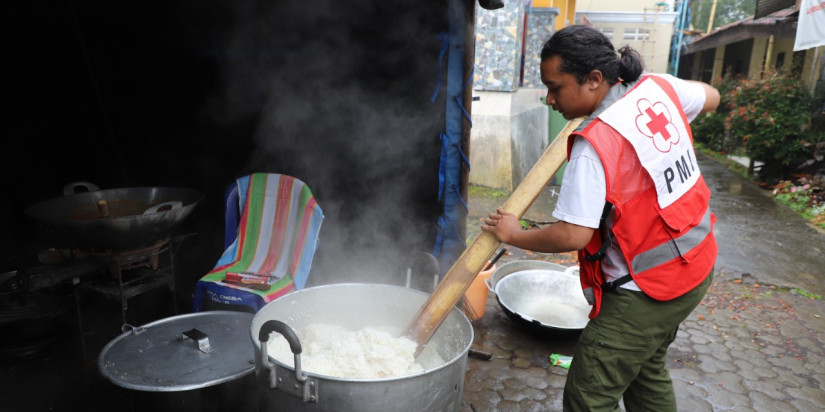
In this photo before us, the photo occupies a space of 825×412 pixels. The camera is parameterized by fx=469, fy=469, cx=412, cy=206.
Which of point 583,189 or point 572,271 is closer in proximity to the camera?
point 583,189

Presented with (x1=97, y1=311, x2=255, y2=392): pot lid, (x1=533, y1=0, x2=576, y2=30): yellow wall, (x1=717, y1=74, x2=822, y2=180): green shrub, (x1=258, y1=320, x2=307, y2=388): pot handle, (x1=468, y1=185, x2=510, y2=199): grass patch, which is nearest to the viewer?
(x1=258, y1=320, x2=307, y2=388): pot handle

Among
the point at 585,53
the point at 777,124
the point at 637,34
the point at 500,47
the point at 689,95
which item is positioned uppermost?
the point at 637,34

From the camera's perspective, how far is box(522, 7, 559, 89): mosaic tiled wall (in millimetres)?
10938

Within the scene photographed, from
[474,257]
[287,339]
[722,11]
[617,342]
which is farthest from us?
[722,11]

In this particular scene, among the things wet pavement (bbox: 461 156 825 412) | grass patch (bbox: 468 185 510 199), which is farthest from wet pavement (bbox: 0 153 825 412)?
grass patch (bbox: 468 185 510 199)

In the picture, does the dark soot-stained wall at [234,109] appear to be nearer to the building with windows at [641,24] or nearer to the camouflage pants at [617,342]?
the camouflage pants at [617,342]

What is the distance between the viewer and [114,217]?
343cm

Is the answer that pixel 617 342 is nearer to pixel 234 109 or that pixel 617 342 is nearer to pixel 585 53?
pixel 585 53

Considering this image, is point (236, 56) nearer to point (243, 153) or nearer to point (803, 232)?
point (243, 153)

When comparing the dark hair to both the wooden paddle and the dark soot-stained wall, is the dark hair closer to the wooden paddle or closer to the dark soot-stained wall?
the wooden paddle

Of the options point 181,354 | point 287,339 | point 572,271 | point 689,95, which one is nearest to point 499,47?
point 572,271

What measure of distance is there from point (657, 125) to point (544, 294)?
3054 millimetres

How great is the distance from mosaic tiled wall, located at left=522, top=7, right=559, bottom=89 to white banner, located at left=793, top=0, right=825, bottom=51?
4567 mm

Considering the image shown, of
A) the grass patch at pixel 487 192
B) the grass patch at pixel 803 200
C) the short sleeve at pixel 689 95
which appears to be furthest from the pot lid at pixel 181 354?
the grass patch at pixel 803 200
